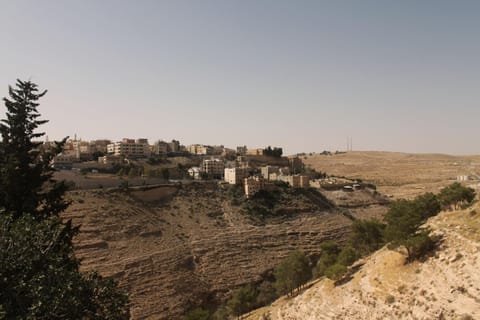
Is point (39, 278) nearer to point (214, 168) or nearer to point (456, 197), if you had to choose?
point (456, 197)

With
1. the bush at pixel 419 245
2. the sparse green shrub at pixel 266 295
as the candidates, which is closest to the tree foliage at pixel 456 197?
the bush at pixel 419 245

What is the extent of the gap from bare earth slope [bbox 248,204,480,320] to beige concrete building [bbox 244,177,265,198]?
32.6 m

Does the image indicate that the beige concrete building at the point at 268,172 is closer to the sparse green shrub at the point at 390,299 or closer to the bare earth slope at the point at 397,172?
the bare earth slope at the point at 397,172

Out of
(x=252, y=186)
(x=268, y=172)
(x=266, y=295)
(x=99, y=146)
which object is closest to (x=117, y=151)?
(x=99, y=146)

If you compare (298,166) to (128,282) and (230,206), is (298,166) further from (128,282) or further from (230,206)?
(128,282)

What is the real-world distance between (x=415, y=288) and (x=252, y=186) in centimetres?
3899

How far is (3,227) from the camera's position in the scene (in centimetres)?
827

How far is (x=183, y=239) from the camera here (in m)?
39.2

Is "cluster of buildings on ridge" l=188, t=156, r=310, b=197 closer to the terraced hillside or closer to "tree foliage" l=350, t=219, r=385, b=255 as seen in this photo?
the terraced hillside

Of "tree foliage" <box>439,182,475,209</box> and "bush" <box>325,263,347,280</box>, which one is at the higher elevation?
"tree foliage" <box>439,182,475,209</box>

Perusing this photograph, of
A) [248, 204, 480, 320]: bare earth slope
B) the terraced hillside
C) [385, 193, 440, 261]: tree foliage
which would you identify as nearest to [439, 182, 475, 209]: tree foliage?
[385, 193, 440, 261]: tree foliage

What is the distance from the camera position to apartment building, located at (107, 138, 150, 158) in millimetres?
81500

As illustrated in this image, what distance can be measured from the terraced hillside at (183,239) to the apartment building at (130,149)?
3434 centimetres

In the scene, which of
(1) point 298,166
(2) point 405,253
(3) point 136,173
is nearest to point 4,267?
(2) point 405,253
